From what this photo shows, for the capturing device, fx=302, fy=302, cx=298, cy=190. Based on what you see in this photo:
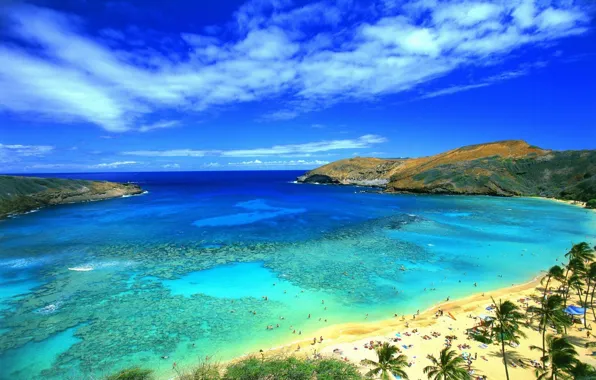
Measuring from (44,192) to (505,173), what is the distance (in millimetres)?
146412

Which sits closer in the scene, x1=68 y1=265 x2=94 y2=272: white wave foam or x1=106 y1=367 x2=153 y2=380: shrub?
x1=106 y1=367 x2=153 y2=380: shrub

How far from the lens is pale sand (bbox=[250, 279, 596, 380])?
57.2ft

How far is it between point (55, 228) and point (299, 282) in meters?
51.9

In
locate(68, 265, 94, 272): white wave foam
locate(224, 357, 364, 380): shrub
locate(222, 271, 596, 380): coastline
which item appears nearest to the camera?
locate(224, 357, 364, 380): shrub

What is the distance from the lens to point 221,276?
3269 cm

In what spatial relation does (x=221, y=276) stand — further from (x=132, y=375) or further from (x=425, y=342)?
(x=425, y=342)

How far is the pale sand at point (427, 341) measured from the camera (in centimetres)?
1744

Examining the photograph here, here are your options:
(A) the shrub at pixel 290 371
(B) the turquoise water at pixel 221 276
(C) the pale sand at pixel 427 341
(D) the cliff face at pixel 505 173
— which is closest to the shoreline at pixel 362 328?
(C) the pale sand at pixel 427 341

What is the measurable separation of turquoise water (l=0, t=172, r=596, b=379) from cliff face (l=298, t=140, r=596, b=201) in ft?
118

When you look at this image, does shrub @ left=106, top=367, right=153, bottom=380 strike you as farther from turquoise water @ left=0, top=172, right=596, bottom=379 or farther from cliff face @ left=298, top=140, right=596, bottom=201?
cliff face @ left=298, top=140, right=596, bottom=201

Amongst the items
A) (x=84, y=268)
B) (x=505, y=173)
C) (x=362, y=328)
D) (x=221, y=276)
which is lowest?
(x=362, y=328)

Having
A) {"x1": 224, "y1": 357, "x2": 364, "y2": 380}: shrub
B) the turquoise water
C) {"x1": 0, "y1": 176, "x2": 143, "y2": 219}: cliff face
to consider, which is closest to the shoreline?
the turquoise water

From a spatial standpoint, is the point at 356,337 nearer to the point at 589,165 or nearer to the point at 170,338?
the point at 170,338

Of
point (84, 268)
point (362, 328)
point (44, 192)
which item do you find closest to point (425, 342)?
point (362, 328)
